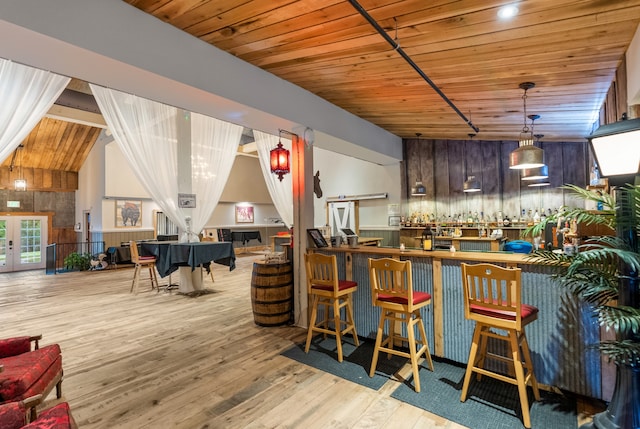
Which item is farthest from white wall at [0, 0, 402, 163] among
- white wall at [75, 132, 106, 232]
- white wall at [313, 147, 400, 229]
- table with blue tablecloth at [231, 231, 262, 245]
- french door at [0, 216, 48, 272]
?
french door at [0, 216, 48, 272]

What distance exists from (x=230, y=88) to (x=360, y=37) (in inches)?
50.7

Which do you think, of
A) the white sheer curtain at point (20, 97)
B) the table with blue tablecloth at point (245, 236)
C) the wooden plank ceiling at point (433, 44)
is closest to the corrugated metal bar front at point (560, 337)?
the wooden plank ceiling at point (433, 44)

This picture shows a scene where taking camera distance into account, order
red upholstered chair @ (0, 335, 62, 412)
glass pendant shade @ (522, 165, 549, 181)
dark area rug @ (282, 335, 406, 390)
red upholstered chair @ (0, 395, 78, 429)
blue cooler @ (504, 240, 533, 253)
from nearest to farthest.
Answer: red upholstered chair @ (0, 395, 78, 429) < red upholstered chair @ (0, 335, 62, 412) < dark area rug @ (282, 335, 406, 390) < blue cooler @ (504, 240, 533, 253) < glass pendant shade @ (522, 165, 549, 181)

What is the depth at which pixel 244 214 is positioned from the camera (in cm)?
1452

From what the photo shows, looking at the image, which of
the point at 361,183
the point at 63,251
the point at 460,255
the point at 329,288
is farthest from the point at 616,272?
the point at 63,251

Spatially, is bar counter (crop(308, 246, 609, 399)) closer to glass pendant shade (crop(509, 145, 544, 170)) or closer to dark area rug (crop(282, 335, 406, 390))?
dark area rug (crop(282, 335, 406, 390))

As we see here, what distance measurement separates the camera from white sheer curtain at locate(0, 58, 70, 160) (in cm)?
270

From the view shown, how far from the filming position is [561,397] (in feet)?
8.07

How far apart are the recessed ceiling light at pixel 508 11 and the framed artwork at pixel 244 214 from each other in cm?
1297

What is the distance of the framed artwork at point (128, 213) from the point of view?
10891 mm

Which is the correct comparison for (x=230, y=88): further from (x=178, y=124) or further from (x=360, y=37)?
(x=178, y=124)

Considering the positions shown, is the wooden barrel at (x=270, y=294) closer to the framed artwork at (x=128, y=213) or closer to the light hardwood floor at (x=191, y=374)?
the light hardwood floor at (x=191, y=374)

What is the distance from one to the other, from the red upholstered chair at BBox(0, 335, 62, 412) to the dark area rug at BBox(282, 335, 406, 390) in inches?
72.8

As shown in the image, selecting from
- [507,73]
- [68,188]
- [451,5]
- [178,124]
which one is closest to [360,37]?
[451,5]
